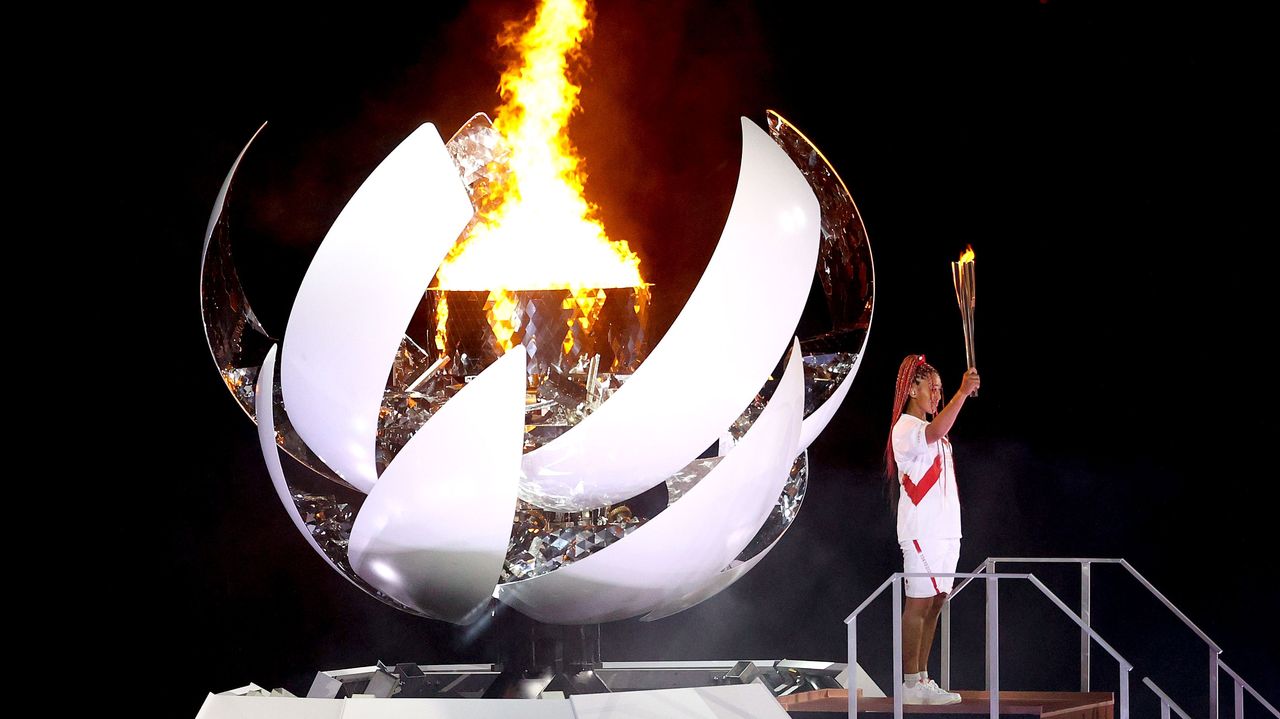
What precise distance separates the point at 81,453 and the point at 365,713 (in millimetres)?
1892

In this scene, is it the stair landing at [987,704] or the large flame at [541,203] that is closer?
the stair landing at [987,704]

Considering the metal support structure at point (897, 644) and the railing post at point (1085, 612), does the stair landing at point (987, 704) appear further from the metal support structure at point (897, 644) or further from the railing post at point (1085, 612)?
the metal support structure at point (897, 644)

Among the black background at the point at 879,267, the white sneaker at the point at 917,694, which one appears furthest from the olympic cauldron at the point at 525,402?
the black background at the point at 879,267

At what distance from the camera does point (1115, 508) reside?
5281 mm

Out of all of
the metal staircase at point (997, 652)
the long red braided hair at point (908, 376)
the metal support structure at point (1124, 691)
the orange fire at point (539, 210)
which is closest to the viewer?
the metal support structure at point (1124, 691)

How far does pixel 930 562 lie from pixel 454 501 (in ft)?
4.80

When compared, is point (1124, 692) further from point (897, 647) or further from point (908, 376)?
point (908, 376)

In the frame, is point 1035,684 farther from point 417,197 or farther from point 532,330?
point 417,197

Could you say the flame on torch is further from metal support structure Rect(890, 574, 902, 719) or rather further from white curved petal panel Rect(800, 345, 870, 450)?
metal support structure Rect(890, 574, 902, 719)

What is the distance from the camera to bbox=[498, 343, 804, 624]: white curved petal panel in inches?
144

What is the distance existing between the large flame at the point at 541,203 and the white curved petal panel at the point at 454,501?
70cm

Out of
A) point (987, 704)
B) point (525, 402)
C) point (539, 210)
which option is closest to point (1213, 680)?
point (987, 704)

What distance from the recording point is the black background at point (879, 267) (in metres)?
4.95

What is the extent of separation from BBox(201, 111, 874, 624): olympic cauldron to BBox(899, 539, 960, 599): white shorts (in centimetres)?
48
